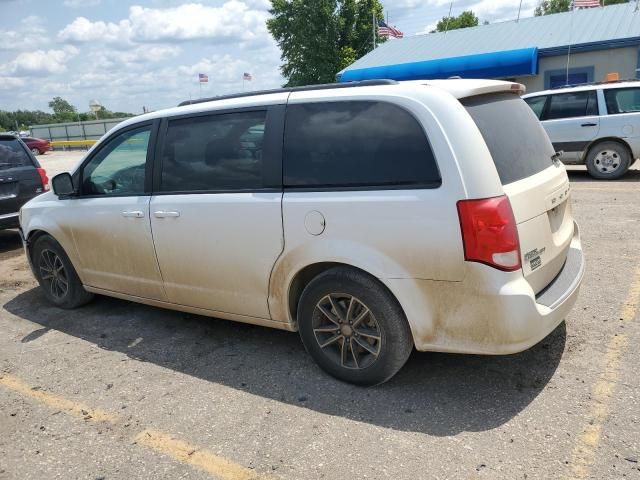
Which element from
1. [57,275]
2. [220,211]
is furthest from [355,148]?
[57,275]

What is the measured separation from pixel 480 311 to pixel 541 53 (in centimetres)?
2099

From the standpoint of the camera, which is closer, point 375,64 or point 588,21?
point 588,21

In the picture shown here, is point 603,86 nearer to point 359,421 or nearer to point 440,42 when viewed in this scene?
point 359,421

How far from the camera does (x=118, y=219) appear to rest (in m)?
4.29

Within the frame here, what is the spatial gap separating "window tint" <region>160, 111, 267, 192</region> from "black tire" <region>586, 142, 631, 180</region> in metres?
9.12

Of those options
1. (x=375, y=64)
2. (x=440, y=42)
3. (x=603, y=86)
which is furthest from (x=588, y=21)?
(x=603, y=86)

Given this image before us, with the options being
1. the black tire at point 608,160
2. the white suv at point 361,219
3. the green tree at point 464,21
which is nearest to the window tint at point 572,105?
the black tire at point 608,160

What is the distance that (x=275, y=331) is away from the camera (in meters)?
4.34

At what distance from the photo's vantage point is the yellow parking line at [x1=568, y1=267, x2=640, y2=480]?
2547 mm

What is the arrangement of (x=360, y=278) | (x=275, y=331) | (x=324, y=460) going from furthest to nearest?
(x=275, y=331) < (x=360, y=278) < (x=324, y=460)

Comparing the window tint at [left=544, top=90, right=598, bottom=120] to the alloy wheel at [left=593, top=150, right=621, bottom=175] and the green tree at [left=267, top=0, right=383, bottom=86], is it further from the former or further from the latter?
the green tree at [left=267, top=0, right=383, bottom=86]

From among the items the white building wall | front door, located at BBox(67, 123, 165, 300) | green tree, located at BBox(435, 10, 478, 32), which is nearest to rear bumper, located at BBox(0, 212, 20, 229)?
front door, located at BBox(67, 123, 165, 300)

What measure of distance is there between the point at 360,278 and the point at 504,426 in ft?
3.63

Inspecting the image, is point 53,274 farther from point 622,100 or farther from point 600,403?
point 622,100
